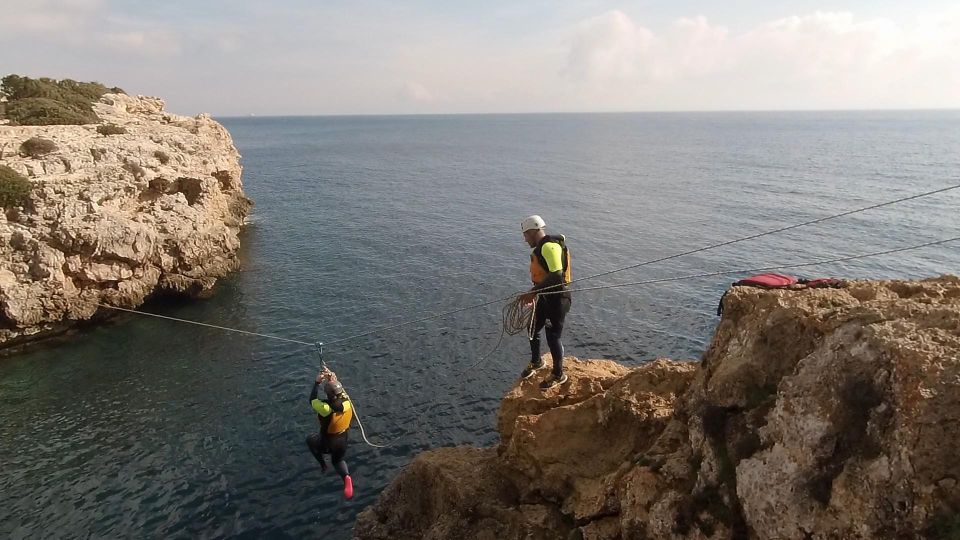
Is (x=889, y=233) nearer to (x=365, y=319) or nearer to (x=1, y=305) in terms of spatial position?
(x=365, y=319)

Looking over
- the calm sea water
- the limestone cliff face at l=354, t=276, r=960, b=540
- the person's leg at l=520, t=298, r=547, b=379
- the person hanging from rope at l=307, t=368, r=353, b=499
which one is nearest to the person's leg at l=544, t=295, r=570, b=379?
the person's leg at l=520, t=298, r=547, b=379

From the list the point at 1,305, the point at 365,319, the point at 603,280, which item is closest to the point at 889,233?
the point at 603,280

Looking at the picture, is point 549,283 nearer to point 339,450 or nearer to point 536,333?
point 536,333

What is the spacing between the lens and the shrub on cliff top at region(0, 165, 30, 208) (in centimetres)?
2648

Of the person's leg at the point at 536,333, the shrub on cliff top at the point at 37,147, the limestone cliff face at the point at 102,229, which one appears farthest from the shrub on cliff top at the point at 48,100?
the person's leg at the point at 536,333

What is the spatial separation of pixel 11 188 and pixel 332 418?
81.0 ft

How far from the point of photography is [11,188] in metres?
26.6

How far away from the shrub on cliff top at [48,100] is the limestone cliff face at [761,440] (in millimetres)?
41465

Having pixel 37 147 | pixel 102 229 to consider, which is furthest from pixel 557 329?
pixel 37 147

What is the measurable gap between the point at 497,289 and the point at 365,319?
29.4 ft

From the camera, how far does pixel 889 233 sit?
44.4 meters

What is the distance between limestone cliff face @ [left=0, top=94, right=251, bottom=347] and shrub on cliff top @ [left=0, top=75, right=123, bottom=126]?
3778 mm

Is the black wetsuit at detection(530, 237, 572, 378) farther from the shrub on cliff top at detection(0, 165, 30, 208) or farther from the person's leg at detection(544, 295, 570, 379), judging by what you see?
the shrub on cliff top at detection(0, 165, 30, 208)

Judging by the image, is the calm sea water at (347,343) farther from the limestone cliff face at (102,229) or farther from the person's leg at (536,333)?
the person's leg at (536,333)
